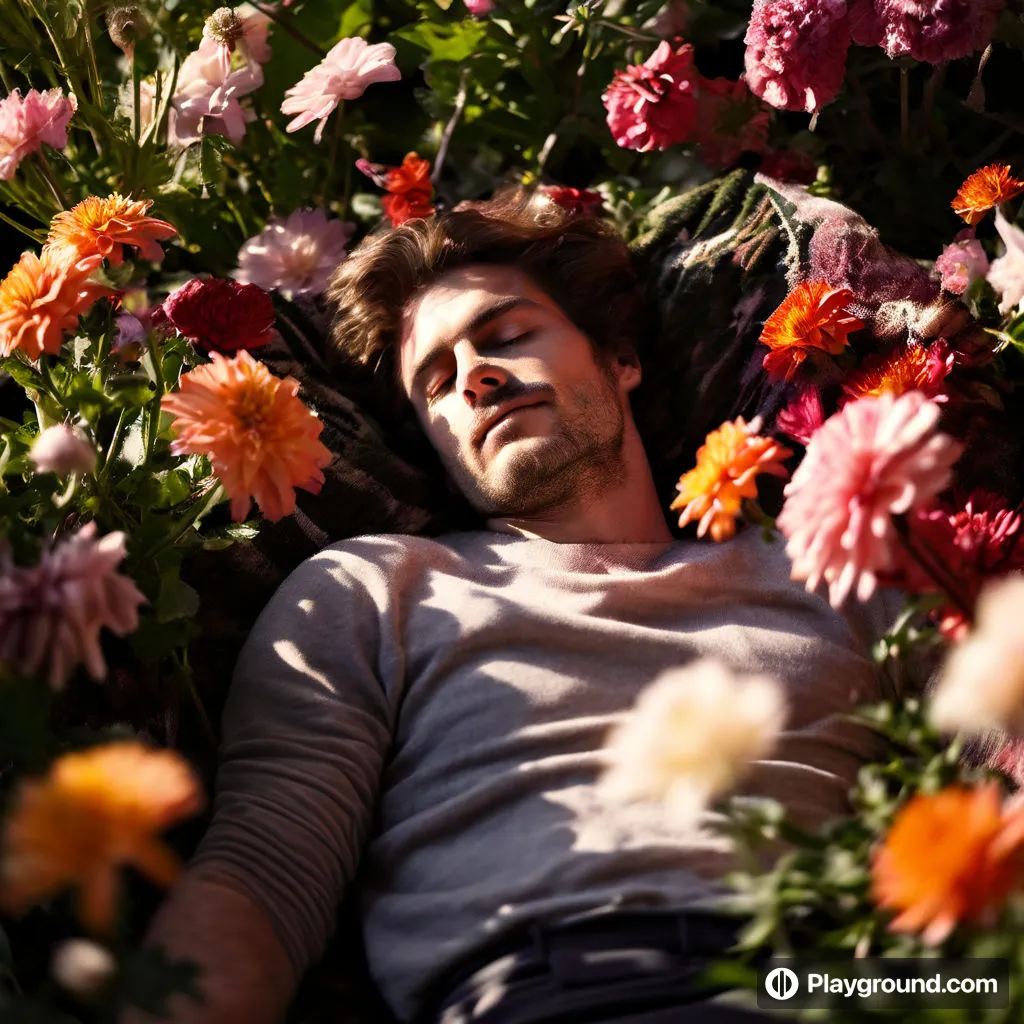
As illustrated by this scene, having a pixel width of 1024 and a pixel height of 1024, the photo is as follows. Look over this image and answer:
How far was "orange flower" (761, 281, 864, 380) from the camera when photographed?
4.75 ft

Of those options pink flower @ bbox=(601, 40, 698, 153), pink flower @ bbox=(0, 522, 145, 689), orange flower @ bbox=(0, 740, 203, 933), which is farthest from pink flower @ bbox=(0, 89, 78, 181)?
orange flower @ bbox=(0, 740, 203, 933)

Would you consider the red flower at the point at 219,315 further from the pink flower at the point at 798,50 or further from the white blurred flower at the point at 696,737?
the white blurred flower at the point at 696,737

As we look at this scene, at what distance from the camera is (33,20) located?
172 centimetres

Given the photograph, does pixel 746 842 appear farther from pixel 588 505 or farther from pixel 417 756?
pixel 588 505

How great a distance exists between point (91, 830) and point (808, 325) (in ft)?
3.36

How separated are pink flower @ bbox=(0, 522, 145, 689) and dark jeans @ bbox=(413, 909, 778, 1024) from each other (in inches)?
17.2

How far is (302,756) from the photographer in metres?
1.20

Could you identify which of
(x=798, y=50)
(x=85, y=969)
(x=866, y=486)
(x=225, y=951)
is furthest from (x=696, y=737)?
(x=798, y=50)

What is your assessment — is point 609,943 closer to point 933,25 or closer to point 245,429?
point 245,429

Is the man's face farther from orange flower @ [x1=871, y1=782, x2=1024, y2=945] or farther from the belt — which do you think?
orange flower @ [x1=871, y1=782, x2=1024, y2=945]

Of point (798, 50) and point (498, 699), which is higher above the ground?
point (798, 50)

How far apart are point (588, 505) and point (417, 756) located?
1.27 feet

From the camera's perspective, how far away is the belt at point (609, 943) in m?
1.04

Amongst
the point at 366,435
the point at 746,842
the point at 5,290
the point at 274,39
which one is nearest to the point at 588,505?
the point at 366,435
